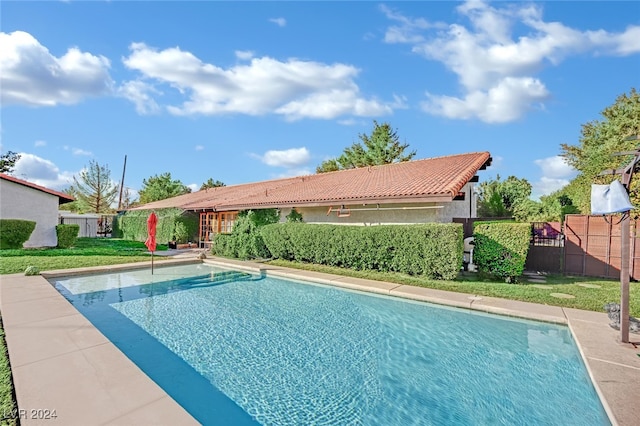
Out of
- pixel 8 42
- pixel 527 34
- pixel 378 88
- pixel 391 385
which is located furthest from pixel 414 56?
pixel 8 42

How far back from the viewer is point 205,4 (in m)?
12.3

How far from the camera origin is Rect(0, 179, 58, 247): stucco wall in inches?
735

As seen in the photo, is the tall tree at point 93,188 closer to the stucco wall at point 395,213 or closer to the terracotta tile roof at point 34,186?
the terracotta tile roof at point 34,186

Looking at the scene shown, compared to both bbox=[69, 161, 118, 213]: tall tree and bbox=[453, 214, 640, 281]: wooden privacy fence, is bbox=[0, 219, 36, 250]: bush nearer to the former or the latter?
bbox=[453, 214, 640, 281]: wooden privacy fence

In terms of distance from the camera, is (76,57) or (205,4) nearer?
(205,4)

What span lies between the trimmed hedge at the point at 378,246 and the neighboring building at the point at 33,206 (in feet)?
50.3

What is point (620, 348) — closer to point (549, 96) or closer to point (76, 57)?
point (549, 96)

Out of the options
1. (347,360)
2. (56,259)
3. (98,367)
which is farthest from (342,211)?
(56,259)

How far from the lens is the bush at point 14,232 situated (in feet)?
57.3

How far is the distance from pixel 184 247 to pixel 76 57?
13666 mm

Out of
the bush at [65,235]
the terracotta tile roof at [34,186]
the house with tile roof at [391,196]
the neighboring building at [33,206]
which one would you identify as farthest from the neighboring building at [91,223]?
the house with tile roof at [391,196]

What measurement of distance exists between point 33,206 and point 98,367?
69.6ft

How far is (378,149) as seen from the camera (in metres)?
41.1

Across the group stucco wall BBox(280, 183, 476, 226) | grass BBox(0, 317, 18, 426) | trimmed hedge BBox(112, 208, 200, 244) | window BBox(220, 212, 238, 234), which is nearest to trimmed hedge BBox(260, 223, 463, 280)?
stucco wall BBox(280, 183, 476, 226)
